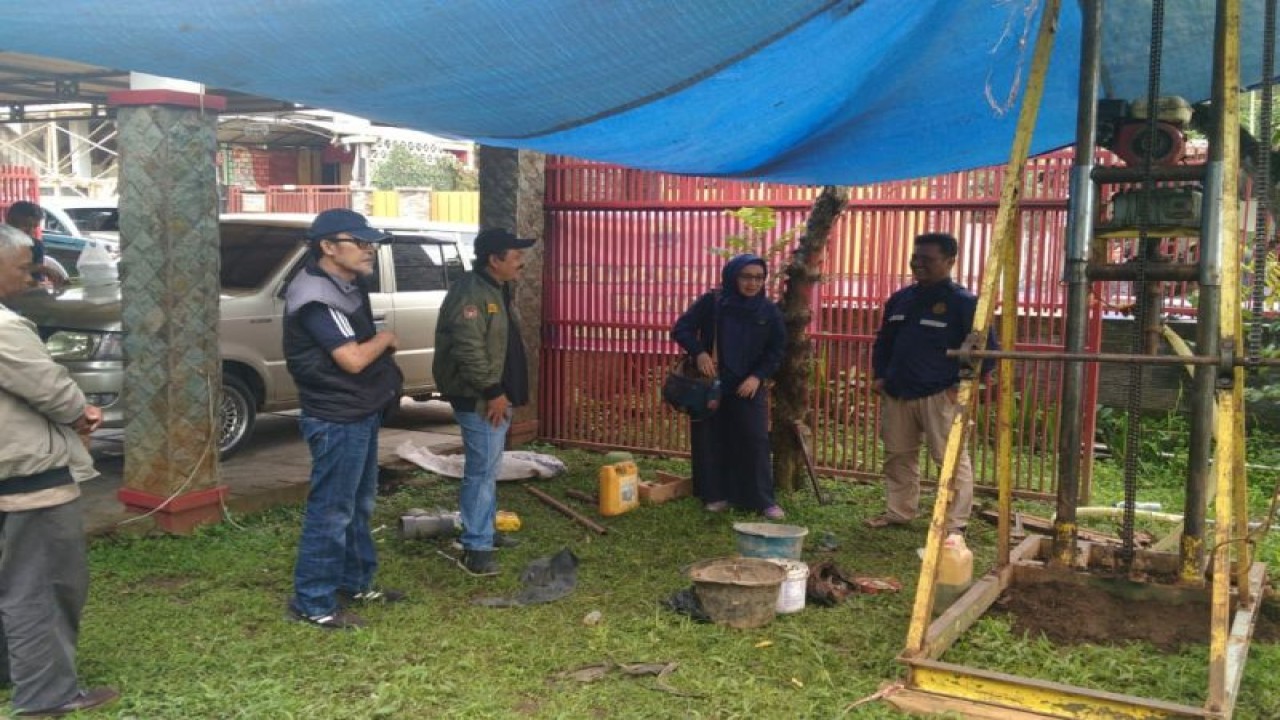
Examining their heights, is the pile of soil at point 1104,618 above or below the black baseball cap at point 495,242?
below

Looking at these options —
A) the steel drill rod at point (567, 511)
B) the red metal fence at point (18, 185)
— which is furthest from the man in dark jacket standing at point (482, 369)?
the red metal fence at point (18, 185)

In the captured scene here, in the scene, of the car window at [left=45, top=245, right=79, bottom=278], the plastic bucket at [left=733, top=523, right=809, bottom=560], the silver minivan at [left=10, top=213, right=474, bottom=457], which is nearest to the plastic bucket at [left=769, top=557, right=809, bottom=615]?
the plastic bucket at [left=733, top=523, right=809, bottom=560]

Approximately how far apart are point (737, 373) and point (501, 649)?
9.52 ft

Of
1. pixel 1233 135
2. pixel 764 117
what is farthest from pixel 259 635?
pixel 1233 135

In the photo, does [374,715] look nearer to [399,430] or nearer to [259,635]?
[259,635]

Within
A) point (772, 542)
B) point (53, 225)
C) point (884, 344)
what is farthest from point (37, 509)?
point (53, 225)

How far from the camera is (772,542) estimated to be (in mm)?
5312

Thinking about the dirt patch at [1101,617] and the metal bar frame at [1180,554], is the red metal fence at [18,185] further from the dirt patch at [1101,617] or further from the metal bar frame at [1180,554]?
the dirt patch at [1101,617]

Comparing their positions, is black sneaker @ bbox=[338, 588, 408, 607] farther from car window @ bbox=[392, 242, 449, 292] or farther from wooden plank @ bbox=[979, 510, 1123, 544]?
car window @ bbox=[392, 242, 449, 292]

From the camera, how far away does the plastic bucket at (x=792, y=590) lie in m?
4.74

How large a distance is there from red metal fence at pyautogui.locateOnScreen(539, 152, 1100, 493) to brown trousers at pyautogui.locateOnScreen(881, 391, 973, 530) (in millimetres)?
1028

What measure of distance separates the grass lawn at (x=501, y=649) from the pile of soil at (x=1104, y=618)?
0.35 feet

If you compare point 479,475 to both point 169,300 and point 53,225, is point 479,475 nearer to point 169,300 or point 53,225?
point 169,300

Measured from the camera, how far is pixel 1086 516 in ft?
22.0
